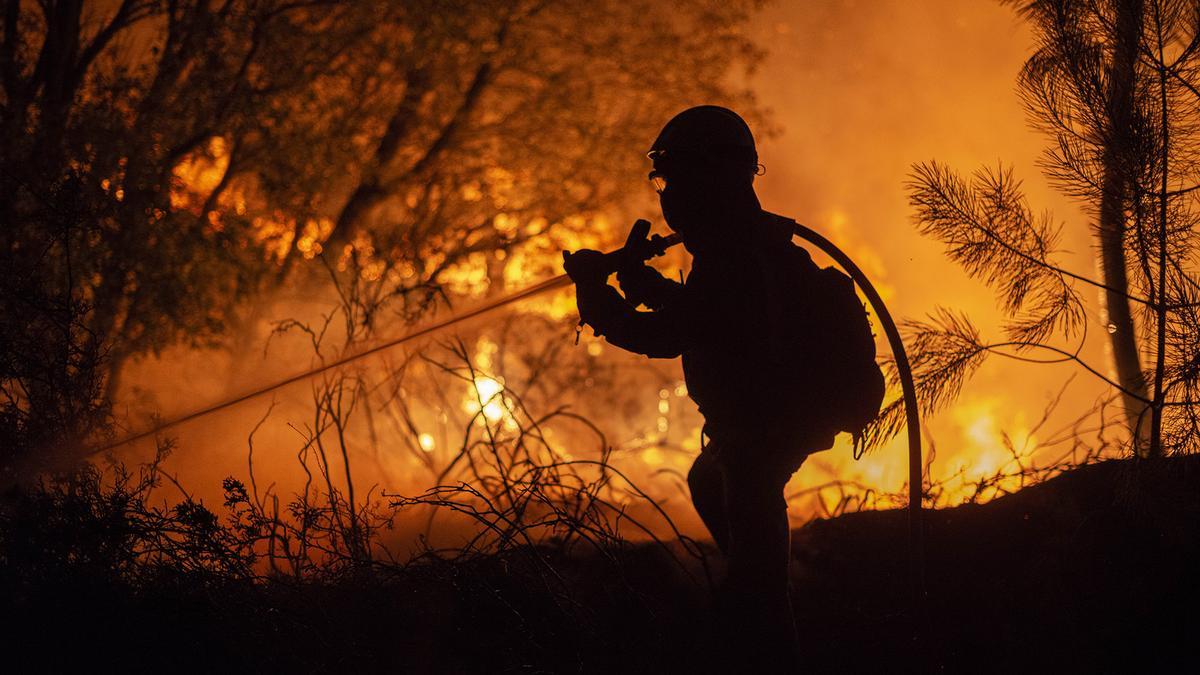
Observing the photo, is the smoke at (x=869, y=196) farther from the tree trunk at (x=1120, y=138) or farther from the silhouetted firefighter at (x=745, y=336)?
the silhouetted firefighter at (x=745, y=336)

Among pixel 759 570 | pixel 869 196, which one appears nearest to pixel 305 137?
pixel 759 570

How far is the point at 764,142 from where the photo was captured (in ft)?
40.2

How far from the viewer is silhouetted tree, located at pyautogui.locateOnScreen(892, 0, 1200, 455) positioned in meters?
3.79

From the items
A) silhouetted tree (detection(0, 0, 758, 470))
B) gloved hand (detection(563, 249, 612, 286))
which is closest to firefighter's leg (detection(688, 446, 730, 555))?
gloved hand (detection(563, 249, 612, 286))

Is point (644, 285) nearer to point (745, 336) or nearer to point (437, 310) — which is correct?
point (745, 336)

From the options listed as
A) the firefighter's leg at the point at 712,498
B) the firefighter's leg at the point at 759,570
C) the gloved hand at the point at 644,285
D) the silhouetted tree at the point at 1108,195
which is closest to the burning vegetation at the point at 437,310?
the silhouetted tree at the point at 1108,195

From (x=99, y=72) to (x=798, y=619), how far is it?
6393mm

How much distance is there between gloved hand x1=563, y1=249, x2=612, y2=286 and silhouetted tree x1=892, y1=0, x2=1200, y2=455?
1977 millimetres

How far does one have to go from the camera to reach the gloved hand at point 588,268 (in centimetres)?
290

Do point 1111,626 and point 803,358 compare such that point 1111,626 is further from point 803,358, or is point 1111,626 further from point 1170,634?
point 803,358

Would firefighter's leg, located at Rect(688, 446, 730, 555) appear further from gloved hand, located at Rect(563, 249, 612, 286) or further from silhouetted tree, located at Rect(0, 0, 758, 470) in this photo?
silhouetted tree, located at Rect(0, 0, 758, 470)

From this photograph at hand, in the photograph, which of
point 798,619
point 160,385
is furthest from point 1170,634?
point 160,385

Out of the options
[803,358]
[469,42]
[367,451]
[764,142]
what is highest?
[764,142]

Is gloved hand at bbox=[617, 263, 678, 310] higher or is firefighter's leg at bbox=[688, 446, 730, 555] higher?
gloved hand at bbox=[617, 263, 678, 310]
